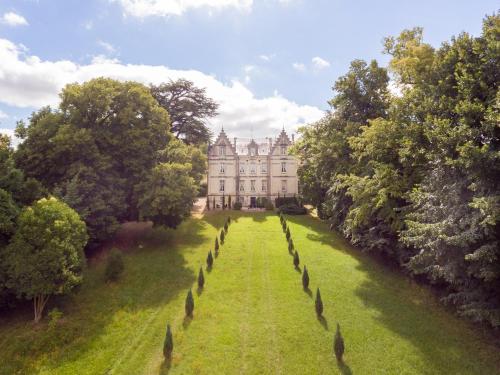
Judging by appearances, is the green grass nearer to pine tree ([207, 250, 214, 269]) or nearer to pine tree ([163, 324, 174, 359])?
pine tree ([163, 324, 174, 359])

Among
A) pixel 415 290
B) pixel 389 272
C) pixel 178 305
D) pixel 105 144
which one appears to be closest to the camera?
pixel 178 305

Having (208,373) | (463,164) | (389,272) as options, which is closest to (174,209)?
(208,373)

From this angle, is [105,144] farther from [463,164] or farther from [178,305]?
[463,164]

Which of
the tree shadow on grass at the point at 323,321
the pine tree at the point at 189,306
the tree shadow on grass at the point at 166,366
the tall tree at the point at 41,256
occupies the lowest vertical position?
the tree shadow on grass at the point at 166,366

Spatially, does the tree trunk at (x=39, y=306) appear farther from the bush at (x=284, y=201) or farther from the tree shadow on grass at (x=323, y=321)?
the bush at (x=284, y=201)

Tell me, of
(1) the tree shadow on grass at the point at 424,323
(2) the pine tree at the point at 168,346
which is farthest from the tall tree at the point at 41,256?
(1) the tree shadow on grass at the point at 424,323

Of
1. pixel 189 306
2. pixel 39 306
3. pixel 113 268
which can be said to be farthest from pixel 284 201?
pixel 39 306
